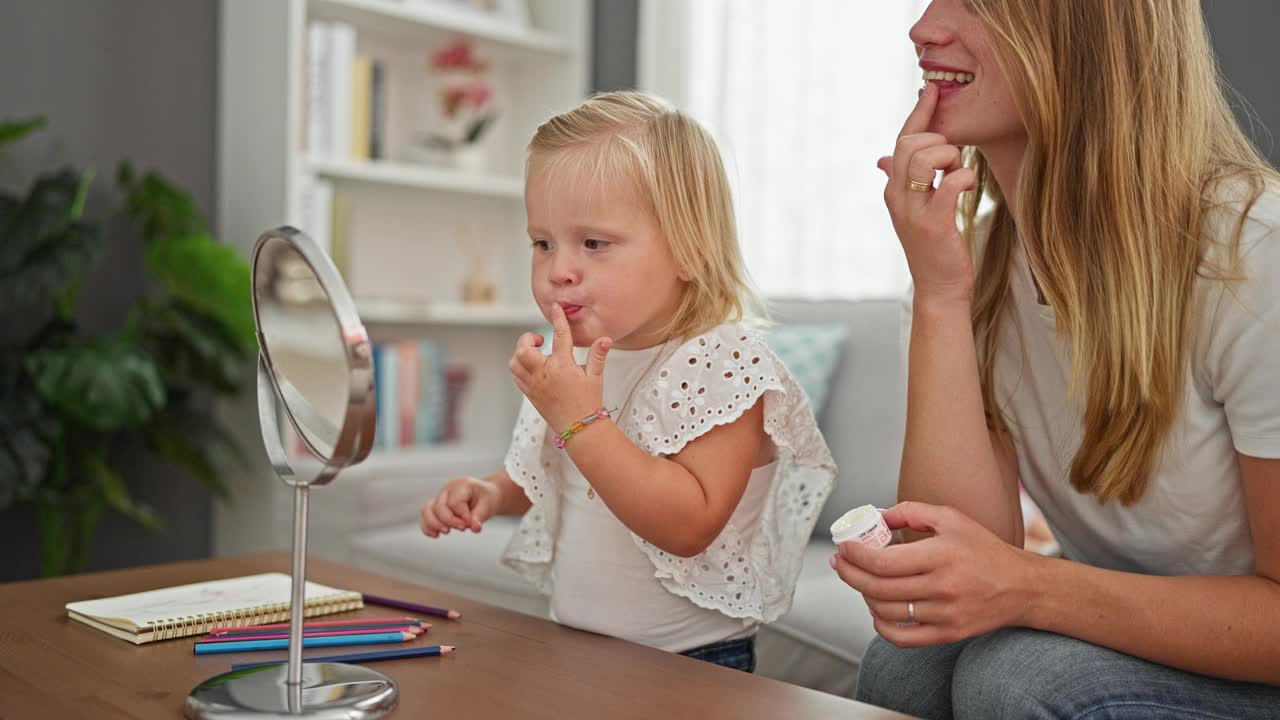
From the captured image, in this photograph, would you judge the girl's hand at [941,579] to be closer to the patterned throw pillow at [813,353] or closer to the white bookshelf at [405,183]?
the patterned throw pillow at [813,353]

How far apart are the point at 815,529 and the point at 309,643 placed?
1477 millimetres

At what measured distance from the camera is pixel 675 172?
4.21ft

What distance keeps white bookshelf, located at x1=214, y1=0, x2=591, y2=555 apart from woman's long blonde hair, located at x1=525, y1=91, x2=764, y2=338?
4.59 ft

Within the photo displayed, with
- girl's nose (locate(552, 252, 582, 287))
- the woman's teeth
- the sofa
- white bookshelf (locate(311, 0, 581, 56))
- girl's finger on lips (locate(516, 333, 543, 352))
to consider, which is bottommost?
the sofa

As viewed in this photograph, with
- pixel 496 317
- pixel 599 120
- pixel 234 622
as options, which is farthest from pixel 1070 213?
pixel 496 317

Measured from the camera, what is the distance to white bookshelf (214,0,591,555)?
2971 mm

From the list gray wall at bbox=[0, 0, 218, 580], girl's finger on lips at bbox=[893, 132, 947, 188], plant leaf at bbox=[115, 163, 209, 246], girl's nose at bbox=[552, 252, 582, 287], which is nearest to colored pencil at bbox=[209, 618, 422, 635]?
girl's nose at bbox=[552, 252, 582, 287]

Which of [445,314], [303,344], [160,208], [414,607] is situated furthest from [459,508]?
[445,314]

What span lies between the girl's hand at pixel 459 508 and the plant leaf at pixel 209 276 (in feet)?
5.07

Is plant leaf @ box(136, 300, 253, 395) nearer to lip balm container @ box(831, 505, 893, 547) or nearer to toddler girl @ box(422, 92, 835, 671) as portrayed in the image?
toddler girl @ box(422, 92, 835, 671)

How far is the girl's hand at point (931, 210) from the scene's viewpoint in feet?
3.63

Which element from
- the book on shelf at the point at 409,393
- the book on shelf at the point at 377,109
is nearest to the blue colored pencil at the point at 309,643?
the book on shelf at the point at 409,393

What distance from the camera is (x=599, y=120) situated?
4.24 feet

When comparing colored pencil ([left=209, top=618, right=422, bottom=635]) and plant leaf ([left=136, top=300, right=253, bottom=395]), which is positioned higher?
plant leaf ([left=136, top=300, right=253, bottom=395])
